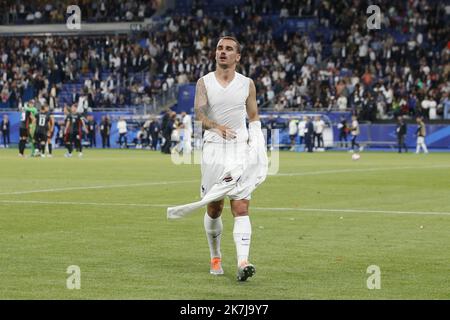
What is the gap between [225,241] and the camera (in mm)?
14703

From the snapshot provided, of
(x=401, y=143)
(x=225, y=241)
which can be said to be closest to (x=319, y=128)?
(x=401, y=143)

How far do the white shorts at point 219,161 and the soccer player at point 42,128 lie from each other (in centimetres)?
3543

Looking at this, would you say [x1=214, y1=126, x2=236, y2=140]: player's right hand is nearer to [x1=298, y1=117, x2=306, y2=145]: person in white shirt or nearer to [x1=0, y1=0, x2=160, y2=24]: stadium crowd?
[x1=298, y1=117, x2=306, y2=145]: person in white shirt

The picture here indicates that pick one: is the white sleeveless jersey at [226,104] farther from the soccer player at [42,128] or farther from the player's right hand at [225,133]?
the soccer player at [42,128]

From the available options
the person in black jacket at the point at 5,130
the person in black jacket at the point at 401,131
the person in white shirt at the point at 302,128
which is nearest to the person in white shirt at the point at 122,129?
the person in black jacket at the point at 5,130

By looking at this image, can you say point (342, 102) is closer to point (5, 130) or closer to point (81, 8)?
point (5, 130)

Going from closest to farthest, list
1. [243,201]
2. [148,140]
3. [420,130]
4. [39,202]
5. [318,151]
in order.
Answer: [243,201]
[39,202]
[420,130]
[318,151]
[148,140]

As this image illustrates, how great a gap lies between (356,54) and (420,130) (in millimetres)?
9269

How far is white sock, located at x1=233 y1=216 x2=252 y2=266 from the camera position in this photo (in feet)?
36.4

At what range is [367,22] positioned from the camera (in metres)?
59.8

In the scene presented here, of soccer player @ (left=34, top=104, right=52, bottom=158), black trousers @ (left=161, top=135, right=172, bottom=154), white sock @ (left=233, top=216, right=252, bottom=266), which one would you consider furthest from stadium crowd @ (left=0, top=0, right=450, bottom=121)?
white sock @ (left=233, top=216, right=252, bottom=266)

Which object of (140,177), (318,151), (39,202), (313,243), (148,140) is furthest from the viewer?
(148,140)
